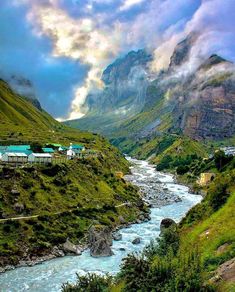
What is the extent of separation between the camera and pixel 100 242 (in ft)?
295

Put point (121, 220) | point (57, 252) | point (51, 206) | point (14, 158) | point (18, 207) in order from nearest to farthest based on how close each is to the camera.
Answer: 1. point (57, 252)
2. point (18, 207)
3. point (51, 206)
4. point (121, 220)
5. point (14, 158)

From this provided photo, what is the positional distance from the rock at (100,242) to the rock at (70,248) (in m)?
2.84

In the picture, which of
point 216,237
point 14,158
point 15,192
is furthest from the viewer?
point 14,158

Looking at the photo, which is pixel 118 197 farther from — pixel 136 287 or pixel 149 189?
pixel 136 287

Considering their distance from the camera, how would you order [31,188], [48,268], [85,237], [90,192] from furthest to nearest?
[90,192]
[31,188]
[85,237]
[48,268]

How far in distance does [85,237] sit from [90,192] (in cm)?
3366

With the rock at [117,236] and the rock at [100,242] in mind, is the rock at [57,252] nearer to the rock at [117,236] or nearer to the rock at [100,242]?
the rock at [100,242]

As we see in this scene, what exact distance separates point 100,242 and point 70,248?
6.84 metres

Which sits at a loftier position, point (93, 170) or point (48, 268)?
point (93, 170)

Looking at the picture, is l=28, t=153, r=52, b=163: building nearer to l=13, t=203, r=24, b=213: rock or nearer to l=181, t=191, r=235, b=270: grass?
l=13, t=203, r=24, b=213: rock

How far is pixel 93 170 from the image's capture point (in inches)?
6132

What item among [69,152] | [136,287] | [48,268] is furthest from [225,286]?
[69,152]

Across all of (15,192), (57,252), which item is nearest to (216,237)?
(57,252)

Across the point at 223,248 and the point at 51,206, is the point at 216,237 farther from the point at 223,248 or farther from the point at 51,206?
the point at 51,206
